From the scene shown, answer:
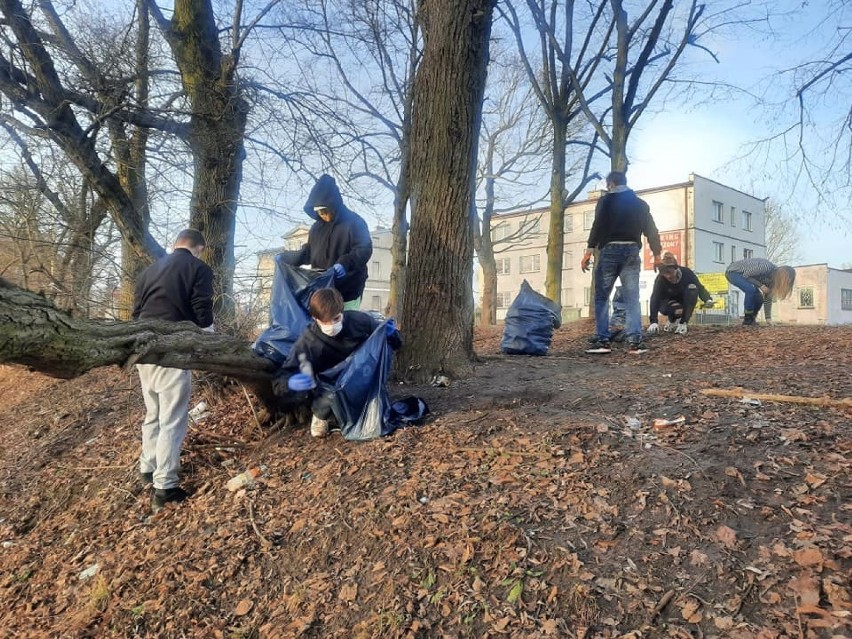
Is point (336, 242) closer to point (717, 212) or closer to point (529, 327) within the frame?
point (529, 327)

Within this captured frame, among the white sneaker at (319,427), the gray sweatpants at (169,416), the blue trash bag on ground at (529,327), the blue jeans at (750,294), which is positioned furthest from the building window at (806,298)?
the gray sweatpants at (169,416)

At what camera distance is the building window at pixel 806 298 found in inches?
1475

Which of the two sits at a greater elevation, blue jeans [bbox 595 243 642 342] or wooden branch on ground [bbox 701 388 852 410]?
blue jeans [bbox 595 243 642 342]

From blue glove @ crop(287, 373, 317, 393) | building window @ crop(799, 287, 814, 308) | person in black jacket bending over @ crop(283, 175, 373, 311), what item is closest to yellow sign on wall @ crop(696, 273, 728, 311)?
building window @ crop(799, 287, 814, 308)

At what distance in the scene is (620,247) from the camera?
659 cm

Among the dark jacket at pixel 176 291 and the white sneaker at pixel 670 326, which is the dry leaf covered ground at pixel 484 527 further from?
the white sneaker at pixel 670 326

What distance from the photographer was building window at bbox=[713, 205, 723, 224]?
123 ft

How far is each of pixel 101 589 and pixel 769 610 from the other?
302 centimetres

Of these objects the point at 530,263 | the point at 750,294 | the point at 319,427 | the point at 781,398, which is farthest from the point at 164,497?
the point at 530,263

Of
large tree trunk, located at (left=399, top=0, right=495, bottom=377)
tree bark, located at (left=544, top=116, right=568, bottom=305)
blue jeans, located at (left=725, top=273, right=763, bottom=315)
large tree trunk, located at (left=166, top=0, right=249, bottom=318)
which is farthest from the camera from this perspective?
tree bark, located at (left=544, top=116, right=568, bottom=305)

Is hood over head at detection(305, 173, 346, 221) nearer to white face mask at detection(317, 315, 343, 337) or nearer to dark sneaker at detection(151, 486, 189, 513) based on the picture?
white face mask at detection(317, 315, 343, 337)

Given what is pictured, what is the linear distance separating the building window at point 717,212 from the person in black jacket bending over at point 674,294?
3259cm

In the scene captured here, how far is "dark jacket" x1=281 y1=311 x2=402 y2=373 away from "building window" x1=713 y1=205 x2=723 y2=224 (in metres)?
39.0

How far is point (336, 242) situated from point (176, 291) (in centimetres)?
137
